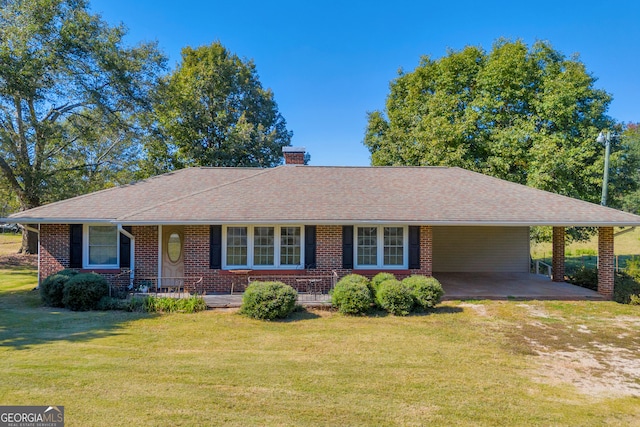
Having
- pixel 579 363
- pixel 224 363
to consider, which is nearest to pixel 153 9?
pixel 224 363

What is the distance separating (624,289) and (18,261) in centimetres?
2754

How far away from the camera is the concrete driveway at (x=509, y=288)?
1159 cm

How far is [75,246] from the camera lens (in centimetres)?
1168

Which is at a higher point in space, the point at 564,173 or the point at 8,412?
the point at 564,173

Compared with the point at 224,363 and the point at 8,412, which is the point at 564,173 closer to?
the point at 224,363

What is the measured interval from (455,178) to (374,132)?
578 inches

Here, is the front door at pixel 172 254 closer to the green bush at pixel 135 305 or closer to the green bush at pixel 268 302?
the green bush at pixel 135 305

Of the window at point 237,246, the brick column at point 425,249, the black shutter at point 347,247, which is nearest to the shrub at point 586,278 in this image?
the brick column at point 425,249

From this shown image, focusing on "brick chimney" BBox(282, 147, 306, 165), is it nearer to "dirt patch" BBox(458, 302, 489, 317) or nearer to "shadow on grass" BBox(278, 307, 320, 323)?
"shadow on grass" BBox(278, 307, 320, 323)

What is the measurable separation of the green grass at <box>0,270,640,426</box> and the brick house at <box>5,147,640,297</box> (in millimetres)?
2210

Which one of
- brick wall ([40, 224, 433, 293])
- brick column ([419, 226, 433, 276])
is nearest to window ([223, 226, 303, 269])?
brick wall ([40, 224, 433, 293])

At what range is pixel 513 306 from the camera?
10672 mm

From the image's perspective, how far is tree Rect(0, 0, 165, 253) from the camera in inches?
660
